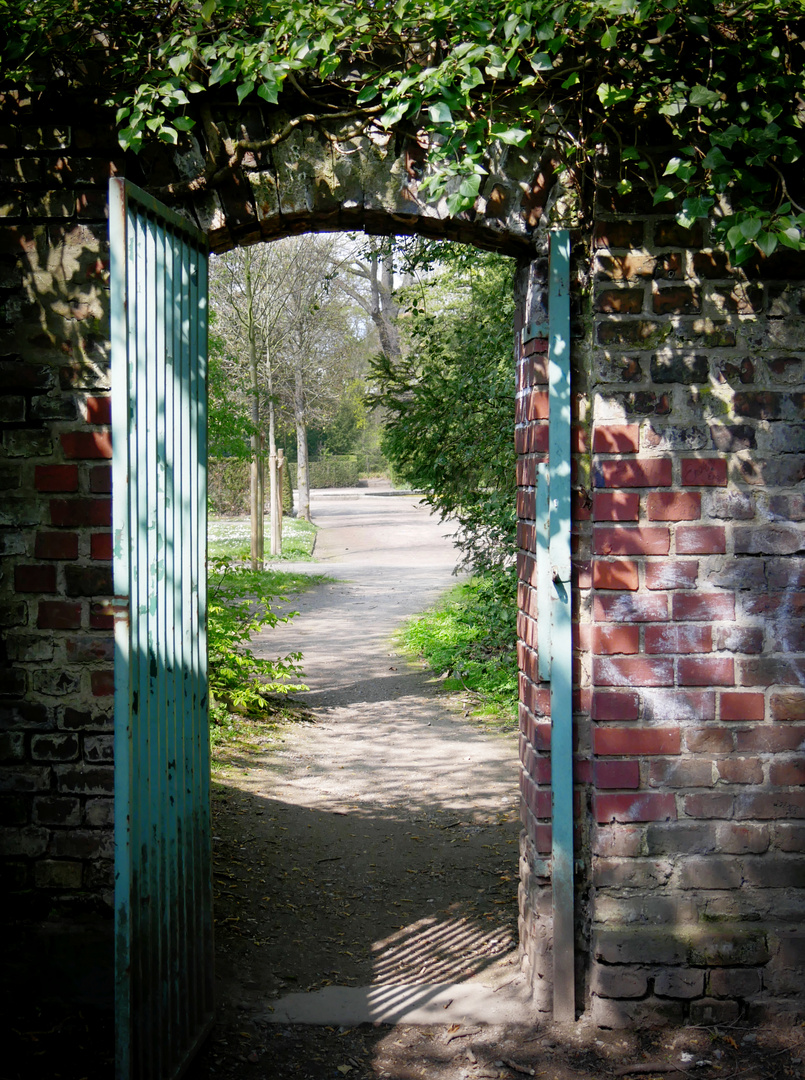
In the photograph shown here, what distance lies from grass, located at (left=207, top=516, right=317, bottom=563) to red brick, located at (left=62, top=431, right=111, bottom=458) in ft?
35.0

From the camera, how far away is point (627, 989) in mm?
3012

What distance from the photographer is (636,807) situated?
300 cm

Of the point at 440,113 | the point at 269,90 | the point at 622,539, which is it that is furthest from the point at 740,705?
the point at 269,90

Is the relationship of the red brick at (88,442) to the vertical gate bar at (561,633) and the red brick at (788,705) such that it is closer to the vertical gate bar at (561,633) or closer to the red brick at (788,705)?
the vertical gate bar at (561,633)

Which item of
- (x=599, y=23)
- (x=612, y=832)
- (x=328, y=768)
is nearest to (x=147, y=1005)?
(x=612, y=832)

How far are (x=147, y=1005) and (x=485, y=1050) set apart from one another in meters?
1.10

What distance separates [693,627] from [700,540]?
0.92 feet

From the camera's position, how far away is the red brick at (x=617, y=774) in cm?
299

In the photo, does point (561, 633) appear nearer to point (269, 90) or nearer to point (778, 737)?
point (778, 737)

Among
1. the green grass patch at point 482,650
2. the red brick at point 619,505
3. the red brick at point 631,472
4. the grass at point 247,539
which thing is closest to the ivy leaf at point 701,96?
the red brick at point 631,472

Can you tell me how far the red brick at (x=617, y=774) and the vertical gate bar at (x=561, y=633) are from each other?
3.8 inches

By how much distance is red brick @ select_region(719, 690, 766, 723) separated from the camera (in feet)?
9.84

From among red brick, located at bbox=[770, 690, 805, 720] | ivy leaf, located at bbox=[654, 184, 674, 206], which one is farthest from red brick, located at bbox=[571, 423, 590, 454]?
red brick, located at bbox=[770, 690, 805, 720]

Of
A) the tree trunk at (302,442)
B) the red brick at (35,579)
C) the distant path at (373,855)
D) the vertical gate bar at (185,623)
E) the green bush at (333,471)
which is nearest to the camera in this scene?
the vertical gate bar at (185,623)
